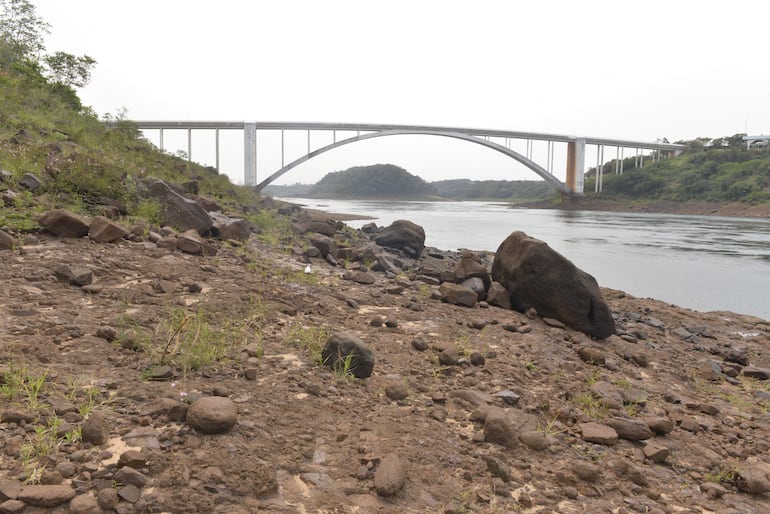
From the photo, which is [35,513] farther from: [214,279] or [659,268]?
[659,268]

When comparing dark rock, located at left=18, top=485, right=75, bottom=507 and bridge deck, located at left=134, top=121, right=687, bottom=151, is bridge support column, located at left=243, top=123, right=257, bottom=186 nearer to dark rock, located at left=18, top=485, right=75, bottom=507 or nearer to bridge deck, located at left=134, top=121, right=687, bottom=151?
bridge deck, located at left=134, top=121, right=687, bottom=151

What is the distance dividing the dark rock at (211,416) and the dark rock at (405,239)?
379 inches

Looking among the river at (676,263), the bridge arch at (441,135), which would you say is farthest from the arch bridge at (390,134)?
the river at (676,263)

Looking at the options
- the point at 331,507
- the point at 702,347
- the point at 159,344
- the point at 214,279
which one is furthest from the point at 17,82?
the point at 702,347

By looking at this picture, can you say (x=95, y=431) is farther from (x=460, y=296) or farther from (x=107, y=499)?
(x=460, y=296)

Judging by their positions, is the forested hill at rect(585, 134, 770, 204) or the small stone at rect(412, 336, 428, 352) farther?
the forested hill at rect(585, 134, 770, 204)

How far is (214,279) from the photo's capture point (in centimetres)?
A: 517

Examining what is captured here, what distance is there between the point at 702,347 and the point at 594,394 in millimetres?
4202

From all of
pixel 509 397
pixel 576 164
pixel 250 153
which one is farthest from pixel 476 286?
pixel 576 164

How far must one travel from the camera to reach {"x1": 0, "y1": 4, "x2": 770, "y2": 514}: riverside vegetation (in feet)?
7.17

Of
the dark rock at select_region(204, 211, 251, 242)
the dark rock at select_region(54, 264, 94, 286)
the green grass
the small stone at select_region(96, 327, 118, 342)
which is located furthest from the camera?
the dark rock at select_region(204, 211, 251, 242)

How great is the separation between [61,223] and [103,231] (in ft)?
1.27

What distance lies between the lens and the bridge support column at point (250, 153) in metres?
48.3

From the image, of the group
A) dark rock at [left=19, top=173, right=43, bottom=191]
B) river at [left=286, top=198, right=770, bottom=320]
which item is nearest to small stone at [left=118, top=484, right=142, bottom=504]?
dark rock at [left=19, top=173, right=43, bottom=191]
